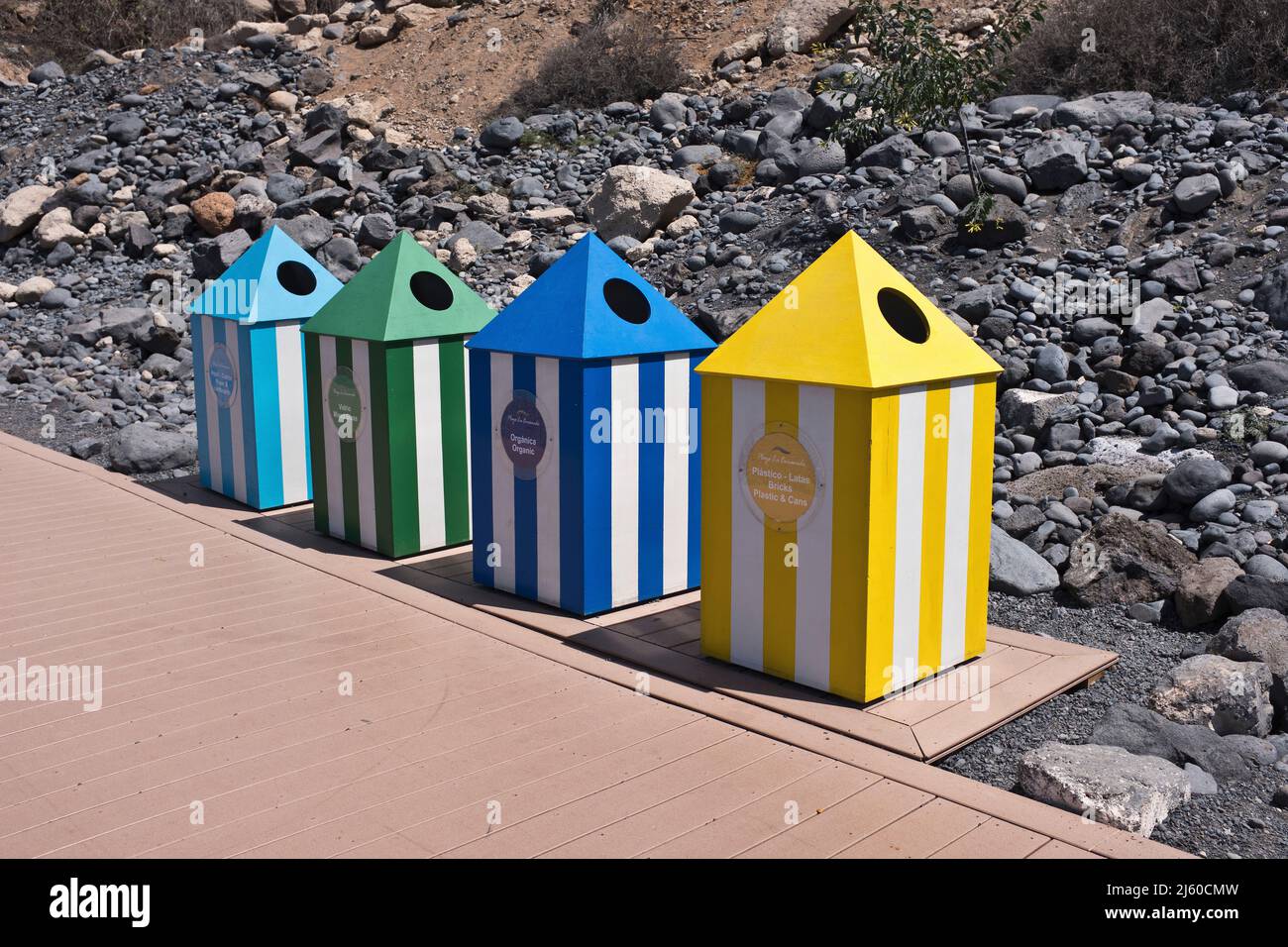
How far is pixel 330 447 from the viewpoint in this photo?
6523 mm

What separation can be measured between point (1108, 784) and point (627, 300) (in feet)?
9.62

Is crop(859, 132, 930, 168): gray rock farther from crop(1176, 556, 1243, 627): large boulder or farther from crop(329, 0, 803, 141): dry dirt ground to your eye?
crop(1176, 556, 1243, 627): large boulder

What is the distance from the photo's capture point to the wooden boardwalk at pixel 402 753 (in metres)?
3.38

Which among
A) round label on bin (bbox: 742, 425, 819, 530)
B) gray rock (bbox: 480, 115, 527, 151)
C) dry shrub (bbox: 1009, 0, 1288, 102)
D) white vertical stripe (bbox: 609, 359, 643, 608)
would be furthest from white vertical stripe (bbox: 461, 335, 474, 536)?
gray rock (bbox: 480, 115, 527, 151)

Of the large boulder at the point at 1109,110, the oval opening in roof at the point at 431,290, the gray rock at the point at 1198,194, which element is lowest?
the oval opening in roof at the point at 431,290

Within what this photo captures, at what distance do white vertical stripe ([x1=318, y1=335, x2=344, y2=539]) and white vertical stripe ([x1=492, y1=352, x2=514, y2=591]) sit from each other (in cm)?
130

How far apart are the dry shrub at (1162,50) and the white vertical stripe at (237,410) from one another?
9.03 meters

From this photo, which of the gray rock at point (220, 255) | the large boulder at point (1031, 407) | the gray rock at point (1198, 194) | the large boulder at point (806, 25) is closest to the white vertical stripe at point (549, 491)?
the large boulder at point (1031, 407)

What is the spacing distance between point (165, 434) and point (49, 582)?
2.79m

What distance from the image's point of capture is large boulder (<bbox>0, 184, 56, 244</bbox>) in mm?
15539

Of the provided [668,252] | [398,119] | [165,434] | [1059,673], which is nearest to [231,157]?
[398,119]

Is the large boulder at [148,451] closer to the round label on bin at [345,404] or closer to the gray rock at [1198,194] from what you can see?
the round label on bin at [345,404]

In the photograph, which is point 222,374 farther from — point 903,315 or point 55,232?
point 55,232
